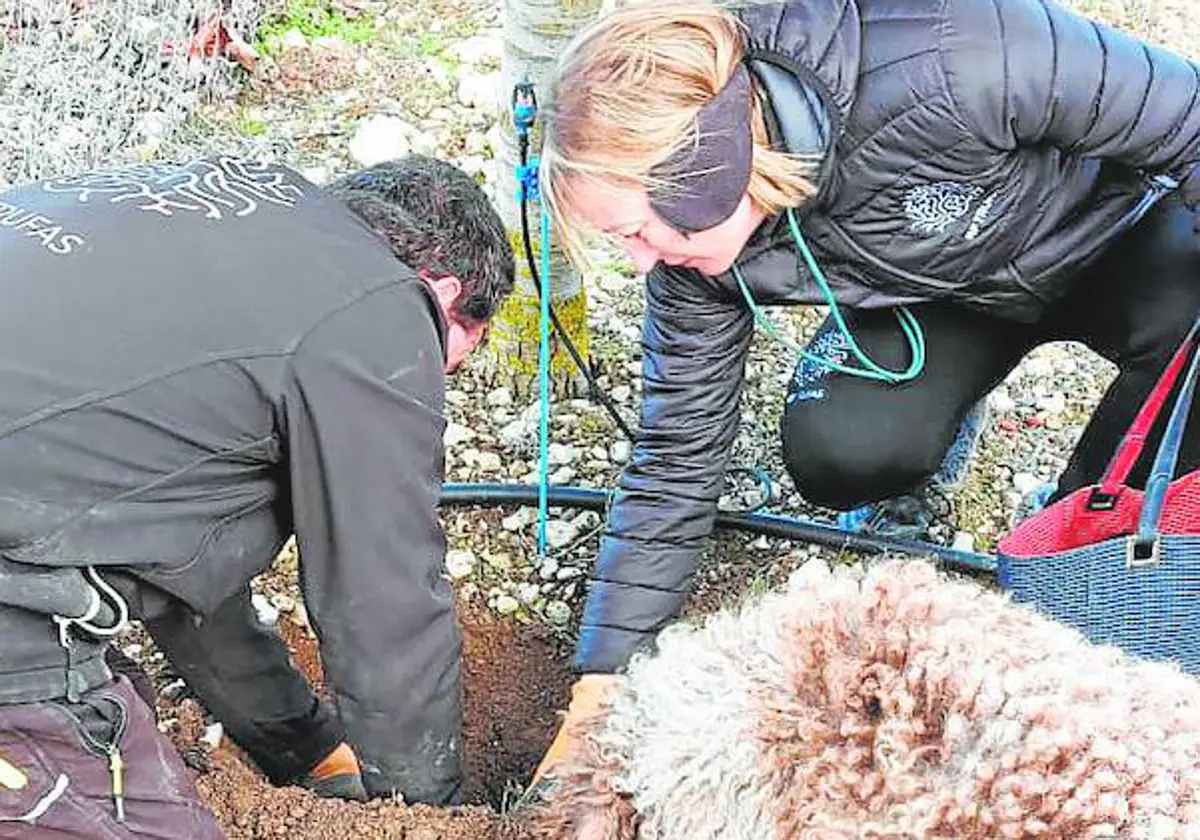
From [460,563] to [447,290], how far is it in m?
1.29

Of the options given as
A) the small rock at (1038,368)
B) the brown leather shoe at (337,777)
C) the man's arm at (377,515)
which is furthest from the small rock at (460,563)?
the small rock at (1038,368)

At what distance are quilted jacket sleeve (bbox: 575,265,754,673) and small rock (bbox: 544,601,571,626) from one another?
56 centimetres

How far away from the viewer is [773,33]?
2604mm

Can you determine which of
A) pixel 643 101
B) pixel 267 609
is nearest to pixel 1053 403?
pixel 643 101

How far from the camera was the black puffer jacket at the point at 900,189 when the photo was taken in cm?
266

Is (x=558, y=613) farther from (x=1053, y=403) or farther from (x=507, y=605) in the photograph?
(x=1053, y=403)

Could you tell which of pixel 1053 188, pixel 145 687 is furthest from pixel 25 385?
pixel 1053 188

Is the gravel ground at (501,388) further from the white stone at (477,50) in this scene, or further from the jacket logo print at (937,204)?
the jacket logo print at (937,204)

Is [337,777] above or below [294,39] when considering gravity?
below

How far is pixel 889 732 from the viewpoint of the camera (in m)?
1.56

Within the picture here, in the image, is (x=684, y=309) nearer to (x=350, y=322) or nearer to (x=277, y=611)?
(x=350, y=322)

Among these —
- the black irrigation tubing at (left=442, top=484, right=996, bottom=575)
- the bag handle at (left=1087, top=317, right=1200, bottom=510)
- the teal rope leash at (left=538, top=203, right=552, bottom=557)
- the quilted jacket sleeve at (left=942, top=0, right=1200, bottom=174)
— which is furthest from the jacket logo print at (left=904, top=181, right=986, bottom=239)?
the black irrigation tubing at (left=442, top=484, right=996, bottom=575)

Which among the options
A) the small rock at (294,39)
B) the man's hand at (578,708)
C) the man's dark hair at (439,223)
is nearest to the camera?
the man's hand at (578,708)

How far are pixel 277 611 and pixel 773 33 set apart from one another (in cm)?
180
